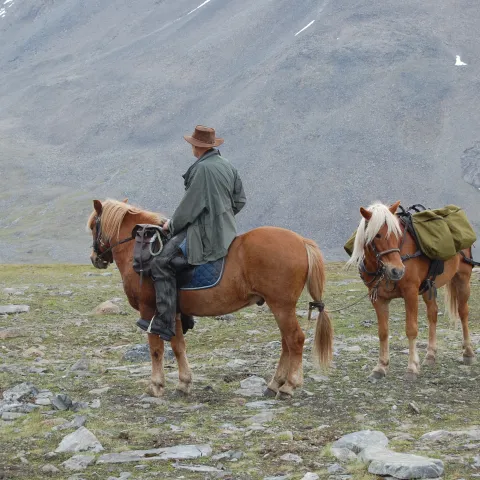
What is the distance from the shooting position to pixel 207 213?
9906 millimetres

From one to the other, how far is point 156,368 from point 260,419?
6.63 feet

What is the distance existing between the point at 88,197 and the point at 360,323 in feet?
186

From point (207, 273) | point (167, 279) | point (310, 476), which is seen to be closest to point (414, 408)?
point (310, 476)

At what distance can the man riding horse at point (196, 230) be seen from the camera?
382 inches

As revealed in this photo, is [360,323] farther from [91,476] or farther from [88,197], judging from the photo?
[88,197]

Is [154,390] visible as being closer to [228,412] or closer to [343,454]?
[228,412]

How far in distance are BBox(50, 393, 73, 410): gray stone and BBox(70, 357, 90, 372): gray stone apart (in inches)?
92.1

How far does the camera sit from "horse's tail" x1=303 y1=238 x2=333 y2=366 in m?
9.70

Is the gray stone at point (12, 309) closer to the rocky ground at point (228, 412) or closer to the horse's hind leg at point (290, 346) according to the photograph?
the rocky ground at point (228, 412)

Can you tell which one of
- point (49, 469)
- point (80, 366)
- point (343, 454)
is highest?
point (49, 469)

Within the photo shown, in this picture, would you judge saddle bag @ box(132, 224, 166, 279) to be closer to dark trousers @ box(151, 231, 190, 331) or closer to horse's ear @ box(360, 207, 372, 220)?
dark trousers @ box(151, 231, 190, 331)

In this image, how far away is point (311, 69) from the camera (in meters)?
78.4

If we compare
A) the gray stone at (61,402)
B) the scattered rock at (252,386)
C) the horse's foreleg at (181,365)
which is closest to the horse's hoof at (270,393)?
the scattered rock at (252,386)

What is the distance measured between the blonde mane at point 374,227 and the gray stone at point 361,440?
3720 mm
